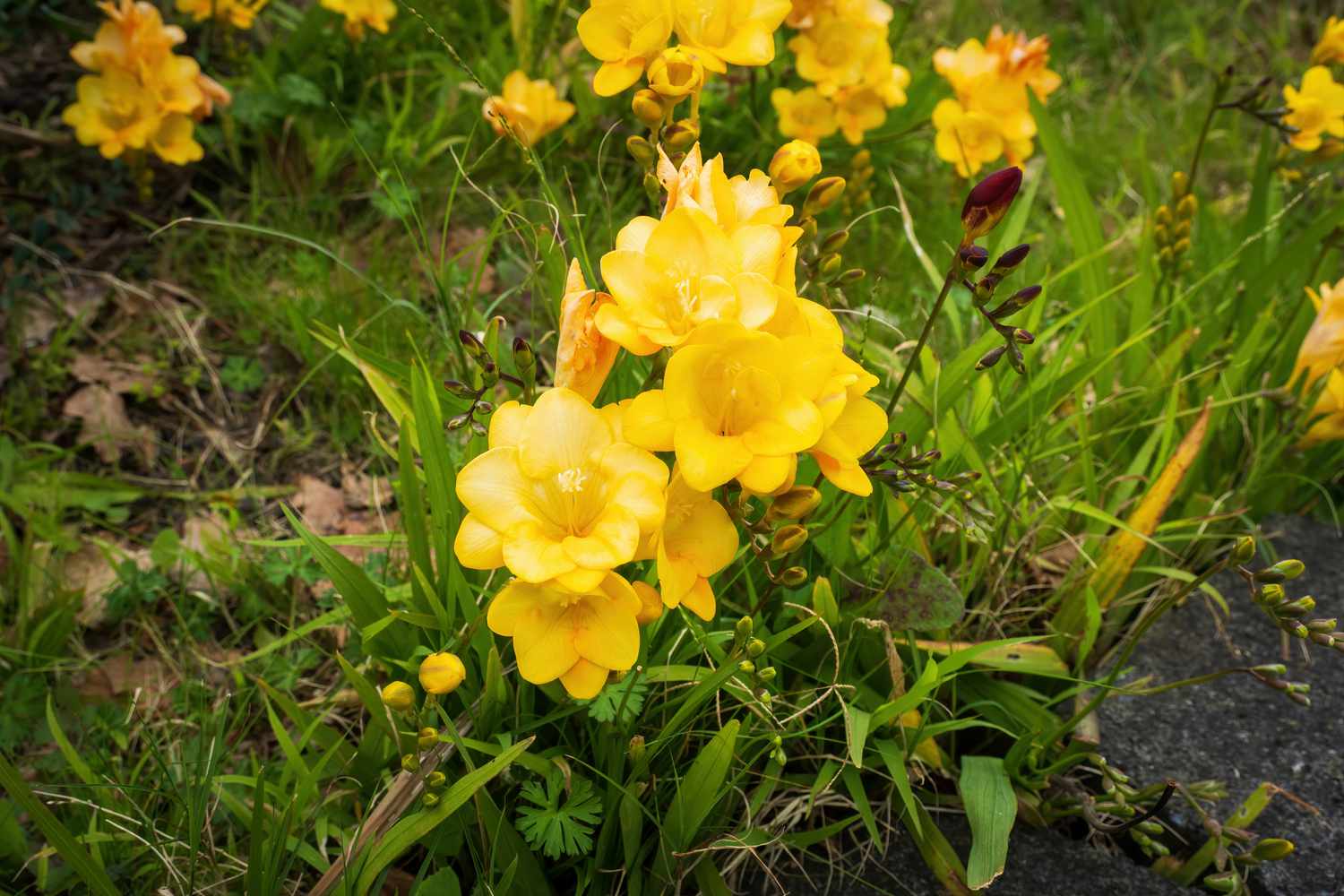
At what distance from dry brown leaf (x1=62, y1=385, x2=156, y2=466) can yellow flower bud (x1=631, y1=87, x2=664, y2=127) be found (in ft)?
5.33

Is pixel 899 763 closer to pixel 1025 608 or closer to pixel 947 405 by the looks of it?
pixel 1025 608

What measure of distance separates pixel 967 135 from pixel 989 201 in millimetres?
1470

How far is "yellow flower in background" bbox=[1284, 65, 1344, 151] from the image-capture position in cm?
228

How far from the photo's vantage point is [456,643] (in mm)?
1477

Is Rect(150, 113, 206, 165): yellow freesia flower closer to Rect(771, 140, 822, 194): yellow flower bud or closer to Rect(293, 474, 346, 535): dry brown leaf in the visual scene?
Rect(293, 474, 346, 535): dry brown leaf

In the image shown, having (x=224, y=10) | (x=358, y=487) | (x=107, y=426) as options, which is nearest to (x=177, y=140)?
(x=224, y=10)

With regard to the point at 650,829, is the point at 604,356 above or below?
above

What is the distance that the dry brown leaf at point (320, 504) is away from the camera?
2.32 meters

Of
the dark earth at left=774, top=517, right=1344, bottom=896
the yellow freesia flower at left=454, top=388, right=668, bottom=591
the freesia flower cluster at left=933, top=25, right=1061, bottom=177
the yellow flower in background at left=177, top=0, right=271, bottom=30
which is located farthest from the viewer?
the yellow flower in background at left=177, top=0, right=271, bottom=30

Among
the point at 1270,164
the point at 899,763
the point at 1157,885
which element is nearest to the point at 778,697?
the point at 899,763

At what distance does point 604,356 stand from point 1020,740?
0.95 meters

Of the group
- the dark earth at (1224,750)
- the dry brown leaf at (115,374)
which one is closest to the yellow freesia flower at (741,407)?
the dark earth at (1224,750)

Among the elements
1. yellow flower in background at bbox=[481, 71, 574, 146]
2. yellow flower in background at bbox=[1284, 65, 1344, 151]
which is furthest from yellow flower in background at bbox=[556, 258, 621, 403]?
yellow flower in background at bbox=[1284, 65, 1344, 151]

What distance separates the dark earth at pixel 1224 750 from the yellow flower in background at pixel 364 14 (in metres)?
2.47
